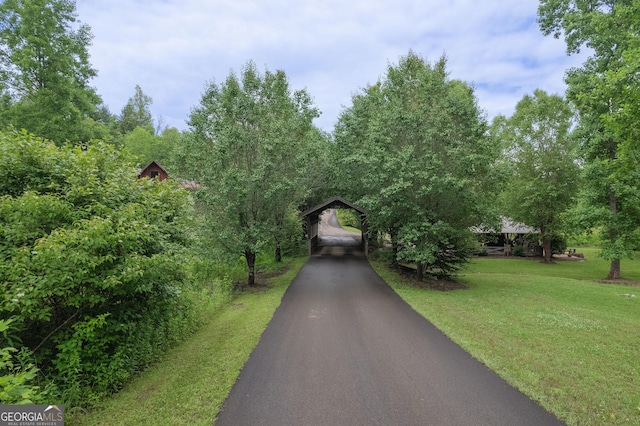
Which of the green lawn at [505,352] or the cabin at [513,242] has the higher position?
the cabin at [513,242]

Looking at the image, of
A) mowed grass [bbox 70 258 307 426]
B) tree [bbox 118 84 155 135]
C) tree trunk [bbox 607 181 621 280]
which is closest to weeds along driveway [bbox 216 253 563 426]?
mowed grass [bbox 70 258 307 426]

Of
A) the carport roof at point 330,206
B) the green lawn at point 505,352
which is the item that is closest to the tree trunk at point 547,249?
the green lawn at point 505,352

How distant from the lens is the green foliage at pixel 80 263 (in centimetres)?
424

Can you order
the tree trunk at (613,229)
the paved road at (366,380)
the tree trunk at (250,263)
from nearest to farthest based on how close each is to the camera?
the paved road at (366,380), the tree trunk at (250,263), the tree trunk at (613,229)

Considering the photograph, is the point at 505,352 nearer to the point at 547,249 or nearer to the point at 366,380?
the point at 366,380

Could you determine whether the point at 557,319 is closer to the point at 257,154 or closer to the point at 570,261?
the point at 257,154

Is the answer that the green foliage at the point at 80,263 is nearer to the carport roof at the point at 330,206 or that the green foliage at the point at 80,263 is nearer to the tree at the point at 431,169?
the tree at the point at 431,169

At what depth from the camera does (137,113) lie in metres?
58.7

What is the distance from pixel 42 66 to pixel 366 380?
2464 cm

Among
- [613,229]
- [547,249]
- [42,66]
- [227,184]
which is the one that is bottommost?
[547,249]

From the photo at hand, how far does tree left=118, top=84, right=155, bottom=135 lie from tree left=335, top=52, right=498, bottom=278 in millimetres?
55506

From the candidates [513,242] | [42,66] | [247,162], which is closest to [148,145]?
[42,66]

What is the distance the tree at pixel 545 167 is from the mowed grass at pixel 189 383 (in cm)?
2383

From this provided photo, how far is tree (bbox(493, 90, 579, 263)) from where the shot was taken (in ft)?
78.5
